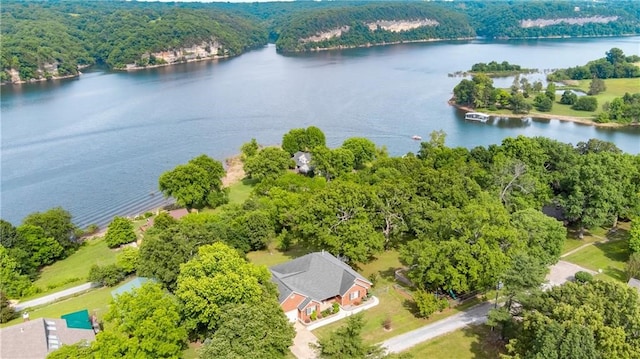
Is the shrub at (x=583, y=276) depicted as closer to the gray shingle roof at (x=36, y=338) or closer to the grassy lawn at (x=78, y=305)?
the gray shingle roof at (x=36, y=338)

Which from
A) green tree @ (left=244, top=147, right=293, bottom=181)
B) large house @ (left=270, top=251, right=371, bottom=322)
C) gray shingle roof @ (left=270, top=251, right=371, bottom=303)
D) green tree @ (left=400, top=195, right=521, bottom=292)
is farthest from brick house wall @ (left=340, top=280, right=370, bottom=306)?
green tree @ (left=244, top=147, right=293, bottom=181)

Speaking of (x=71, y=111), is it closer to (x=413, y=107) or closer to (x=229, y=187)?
(x=229, y=187)

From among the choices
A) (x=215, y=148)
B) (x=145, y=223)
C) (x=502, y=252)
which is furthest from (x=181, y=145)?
(x=502, y=252)

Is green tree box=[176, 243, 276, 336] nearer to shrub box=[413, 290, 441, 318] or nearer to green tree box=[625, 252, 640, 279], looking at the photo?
shrub box=[413, 290, 441, 318]

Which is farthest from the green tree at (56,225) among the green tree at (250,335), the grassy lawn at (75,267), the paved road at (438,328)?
the paved road at (438,328)

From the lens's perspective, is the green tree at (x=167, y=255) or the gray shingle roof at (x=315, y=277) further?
the green tree at (x=167, y=255)

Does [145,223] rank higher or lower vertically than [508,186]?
lower

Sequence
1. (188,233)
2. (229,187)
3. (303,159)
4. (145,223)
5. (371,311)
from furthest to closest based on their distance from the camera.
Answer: (303,159) → (229,187) → (145,223) → (188,233) → (371,311)
